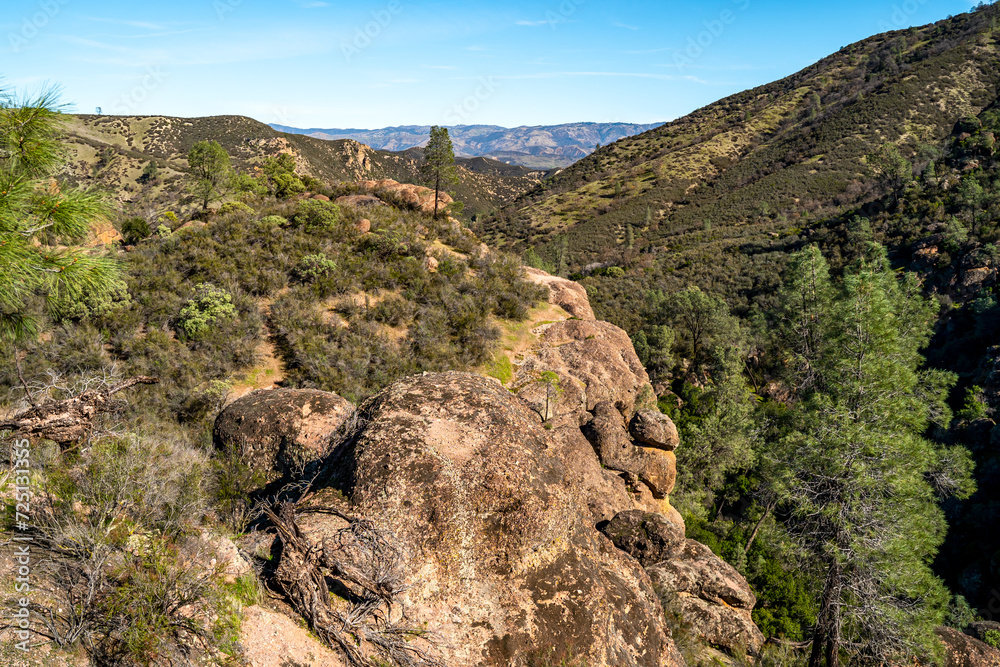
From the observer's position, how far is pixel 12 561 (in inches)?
190

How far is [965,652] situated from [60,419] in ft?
72.2

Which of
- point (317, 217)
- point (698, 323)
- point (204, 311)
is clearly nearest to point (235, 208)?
point (317, 217)

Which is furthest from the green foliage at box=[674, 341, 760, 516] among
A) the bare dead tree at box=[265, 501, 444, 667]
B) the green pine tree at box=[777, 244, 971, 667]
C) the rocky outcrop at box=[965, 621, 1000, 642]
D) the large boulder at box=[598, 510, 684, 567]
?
the bare dead tree at box=[265, 501, 444, 667]

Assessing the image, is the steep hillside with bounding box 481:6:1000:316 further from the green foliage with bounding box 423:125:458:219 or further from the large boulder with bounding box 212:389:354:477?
the large boulder with bounding box 212:389:354:477

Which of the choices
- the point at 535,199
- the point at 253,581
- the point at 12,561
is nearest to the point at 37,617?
the point at 12,561

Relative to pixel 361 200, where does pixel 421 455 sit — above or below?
below

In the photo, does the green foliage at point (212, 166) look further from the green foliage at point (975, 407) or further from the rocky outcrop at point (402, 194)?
the green foliage at point (975, 407)

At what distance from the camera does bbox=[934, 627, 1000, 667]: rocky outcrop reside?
11992 mm

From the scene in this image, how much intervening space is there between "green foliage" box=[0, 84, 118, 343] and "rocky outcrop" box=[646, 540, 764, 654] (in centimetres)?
1189

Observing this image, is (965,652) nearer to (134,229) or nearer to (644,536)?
(644,536)

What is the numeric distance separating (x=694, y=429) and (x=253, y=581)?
22739 millimetres

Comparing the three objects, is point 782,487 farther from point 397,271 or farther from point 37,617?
point 397,271

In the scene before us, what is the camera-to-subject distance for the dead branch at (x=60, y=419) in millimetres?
6621

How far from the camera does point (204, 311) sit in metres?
14.6
